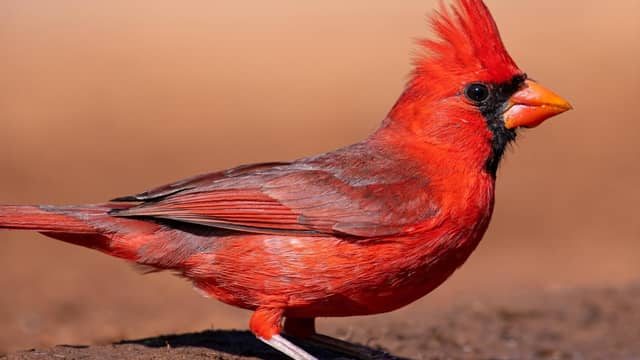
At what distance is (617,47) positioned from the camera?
21.4m

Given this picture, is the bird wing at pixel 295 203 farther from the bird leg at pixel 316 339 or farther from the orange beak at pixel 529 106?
the bird leg at pixel 316 339

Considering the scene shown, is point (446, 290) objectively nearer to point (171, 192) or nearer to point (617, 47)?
point (171, 192)

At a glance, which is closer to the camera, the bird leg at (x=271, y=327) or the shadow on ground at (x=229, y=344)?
the bird leg at (x=271, y=327)

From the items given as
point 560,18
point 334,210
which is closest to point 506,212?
point 334,210

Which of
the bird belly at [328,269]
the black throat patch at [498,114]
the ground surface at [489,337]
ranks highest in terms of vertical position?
the black throat patch at [498,114]

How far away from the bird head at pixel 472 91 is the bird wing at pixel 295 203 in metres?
0.32

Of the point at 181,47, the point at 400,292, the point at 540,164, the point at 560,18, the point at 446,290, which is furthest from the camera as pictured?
the point at 560,18

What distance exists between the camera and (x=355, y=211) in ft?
18.4

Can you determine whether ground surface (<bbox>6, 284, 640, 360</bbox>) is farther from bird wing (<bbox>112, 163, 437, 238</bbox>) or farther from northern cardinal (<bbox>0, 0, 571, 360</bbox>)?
bird wing (<bbox>112, 163, 437, 238</bbox>)

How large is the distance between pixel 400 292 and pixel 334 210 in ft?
1.69

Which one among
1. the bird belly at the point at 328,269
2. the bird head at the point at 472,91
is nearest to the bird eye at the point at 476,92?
the bird head at the point at 472,91

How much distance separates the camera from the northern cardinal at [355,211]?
5.48 meters

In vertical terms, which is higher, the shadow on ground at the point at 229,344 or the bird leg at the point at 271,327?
the bird leg at the point at 271,327

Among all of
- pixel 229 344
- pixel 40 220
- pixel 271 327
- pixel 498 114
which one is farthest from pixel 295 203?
pixel 40 220
